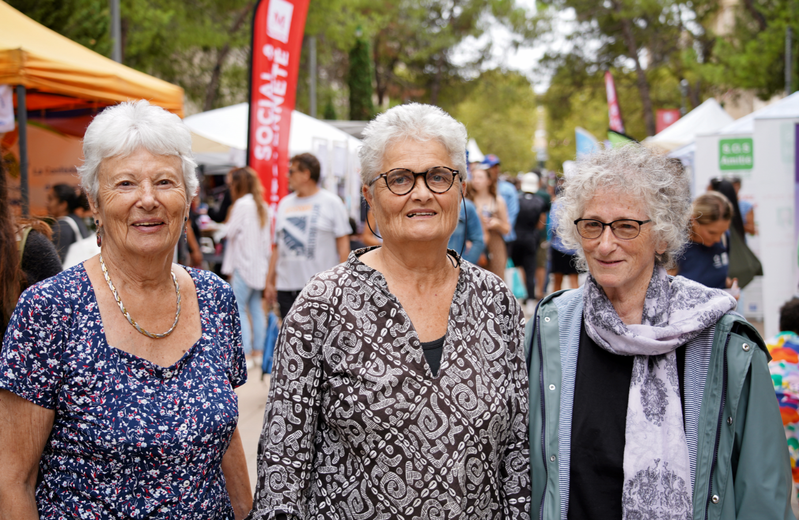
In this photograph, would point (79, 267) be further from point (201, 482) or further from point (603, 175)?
point (603, 175)

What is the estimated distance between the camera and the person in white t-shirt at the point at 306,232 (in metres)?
6.05

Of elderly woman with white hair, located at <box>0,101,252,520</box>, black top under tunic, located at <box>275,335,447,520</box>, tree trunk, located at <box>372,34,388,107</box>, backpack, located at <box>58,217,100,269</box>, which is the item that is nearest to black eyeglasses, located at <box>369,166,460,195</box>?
black top under tunic, located at <box>275,335,447,520</box>

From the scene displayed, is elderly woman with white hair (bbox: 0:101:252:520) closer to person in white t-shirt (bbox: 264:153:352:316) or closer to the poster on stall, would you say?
person in white t-shirt (bbox: 264:153:352:316)

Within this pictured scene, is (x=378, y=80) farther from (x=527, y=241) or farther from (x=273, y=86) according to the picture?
(x=273, y=86)

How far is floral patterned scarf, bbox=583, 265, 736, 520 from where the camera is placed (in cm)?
199

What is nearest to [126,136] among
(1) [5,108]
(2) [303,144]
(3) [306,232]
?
(1) [5,108]

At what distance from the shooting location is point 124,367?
1851 mm

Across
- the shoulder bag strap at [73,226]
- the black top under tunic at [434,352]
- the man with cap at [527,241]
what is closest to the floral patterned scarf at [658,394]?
the black top under tunic at [434,352]

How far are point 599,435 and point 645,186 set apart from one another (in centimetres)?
78

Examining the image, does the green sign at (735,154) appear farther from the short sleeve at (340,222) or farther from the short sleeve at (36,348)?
the short sleeve at (36,348)

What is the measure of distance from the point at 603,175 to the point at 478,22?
104 ft

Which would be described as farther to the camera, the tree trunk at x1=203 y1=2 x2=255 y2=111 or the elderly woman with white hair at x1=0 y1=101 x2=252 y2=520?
the tree trunk at x1=203 y1=2 x2=255 y2=111

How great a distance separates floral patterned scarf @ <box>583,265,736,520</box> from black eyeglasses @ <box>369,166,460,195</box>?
659 millimetres

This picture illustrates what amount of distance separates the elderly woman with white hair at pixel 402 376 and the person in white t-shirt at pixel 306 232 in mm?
3995
